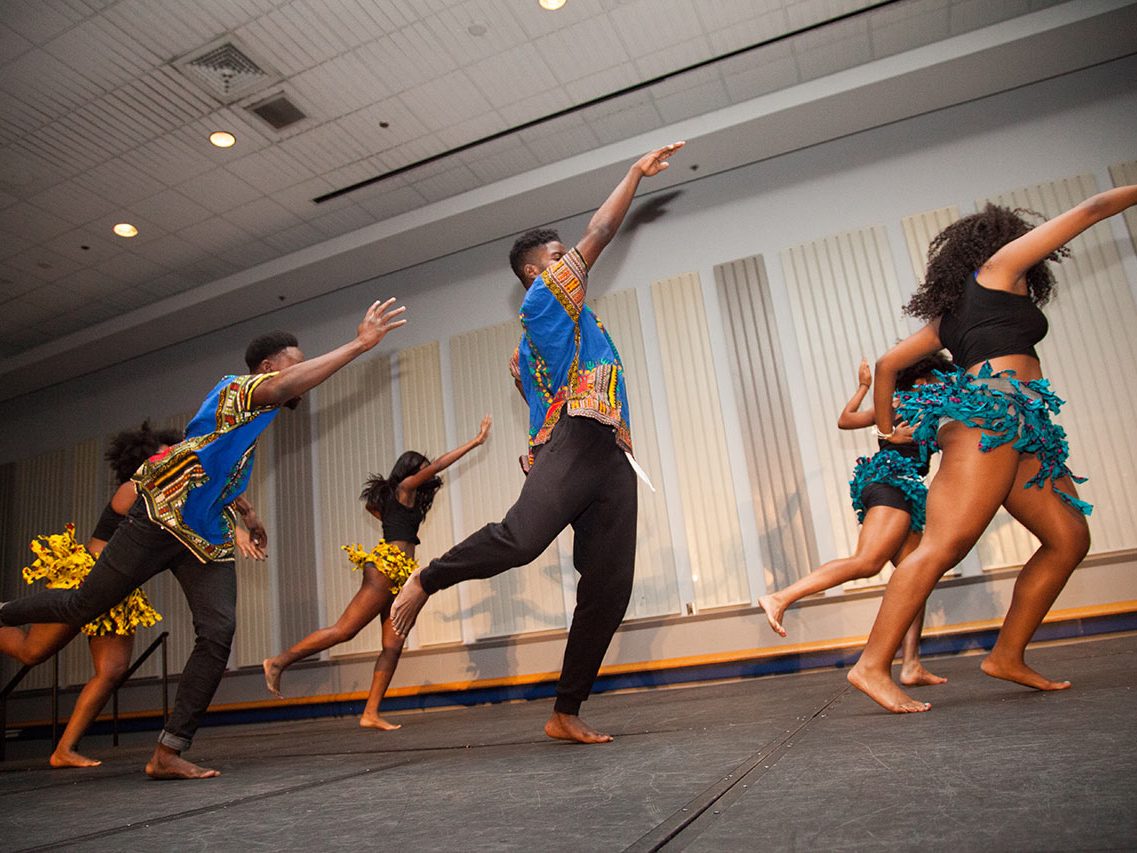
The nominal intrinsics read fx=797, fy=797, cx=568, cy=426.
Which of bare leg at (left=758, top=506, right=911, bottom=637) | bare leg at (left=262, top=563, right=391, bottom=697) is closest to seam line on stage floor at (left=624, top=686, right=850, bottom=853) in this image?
bare leg at (left=758, top=506, right=911, bottom=637)

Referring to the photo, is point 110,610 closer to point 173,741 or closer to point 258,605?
point 173,741

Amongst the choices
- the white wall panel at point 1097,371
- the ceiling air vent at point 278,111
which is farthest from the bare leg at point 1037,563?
the ceiling air vent at point 278,111

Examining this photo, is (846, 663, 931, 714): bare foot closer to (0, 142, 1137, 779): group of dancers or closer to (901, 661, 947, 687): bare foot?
(0, 142, 1137, 779): group of dancers

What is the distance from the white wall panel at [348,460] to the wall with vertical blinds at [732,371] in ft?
0.07

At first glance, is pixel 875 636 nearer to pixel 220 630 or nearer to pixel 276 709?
pixel 220 630

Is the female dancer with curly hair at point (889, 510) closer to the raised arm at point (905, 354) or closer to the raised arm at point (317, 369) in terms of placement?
the raised arm at point (905, 354)

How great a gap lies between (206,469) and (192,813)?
1.18 meters

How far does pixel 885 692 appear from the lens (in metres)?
2.03

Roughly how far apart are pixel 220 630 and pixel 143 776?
1.85 ft

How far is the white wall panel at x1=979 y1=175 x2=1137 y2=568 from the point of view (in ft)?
15.5

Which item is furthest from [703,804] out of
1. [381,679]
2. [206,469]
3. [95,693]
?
[381,679]

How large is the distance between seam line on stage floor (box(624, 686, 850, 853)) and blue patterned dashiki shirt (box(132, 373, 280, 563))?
1718 mm

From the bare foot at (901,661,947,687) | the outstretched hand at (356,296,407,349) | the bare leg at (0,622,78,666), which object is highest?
the outstretched hand at (356,296,407,349)

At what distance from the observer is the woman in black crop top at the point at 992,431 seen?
203 centimetres
